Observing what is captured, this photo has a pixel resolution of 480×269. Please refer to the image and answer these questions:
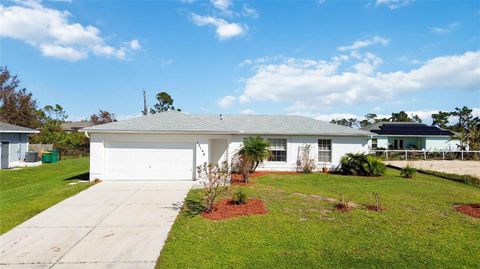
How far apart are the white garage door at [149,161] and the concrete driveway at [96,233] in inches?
116

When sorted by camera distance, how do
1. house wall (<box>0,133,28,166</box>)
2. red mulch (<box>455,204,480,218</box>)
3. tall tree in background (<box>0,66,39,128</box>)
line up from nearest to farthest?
1. red mulch (<box>455,204,480,218</box>)
2. house wall (<box>0,133,28,166</box>)
3. tall tree in background (<box>0,66,39,128</box>)

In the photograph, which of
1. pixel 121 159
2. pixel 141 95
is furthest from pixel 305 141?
pixel 141 95

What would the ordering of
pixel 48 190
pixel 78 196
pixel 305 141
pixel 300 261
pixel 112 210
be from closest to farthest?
1. pixel 300 261
2. pixel 112 210
3. pixel 78 196
4. pixel 48 190
5. pixel 305 141

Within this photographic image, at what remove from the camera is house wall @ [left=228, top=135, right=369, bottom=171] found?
18.2 m

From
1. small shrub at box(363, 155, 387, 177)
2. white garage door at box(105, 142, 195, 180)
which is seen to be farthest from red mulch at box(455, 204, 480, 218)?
white garage door at box(105, 142, 195, 180)

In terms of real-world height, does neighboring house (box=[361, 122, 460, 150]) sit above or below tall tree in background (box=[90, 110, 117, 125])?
below

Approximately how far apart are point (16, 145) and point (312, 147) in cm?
2362

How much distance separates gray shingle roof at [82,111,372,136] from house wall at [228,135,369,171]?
461 millimetres

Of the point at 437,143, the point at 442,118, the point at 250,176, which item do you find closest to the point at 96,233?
the point at 250,176

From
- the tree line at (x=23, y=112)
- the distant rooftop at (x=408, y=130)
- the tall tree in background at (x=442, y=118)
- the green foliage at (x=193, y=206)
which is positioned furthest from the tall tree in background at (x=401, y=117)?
the green foliage at (x=193, y=206)

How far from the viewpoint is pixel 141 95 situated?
36.0 meters

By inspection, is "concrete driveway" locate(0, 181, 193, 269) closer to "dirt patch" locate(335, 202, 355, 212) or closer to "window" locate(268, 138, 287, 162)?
"dirt patch" locate(335, 202, 355, 212)

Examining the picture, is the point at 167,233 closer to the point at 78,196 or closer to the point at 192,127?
the point at 78,196

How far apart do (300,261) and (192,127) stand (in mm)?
10189
